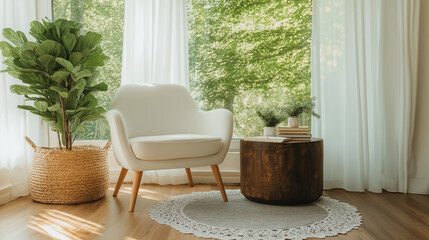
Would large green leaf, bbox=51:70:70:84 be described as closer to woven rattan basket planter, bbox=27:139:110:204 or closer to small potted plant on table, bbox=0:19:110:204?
small potted plant on table, bbox=0:19:110:204

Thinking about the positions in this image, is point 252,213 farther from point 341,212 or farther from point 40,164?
point 40,164

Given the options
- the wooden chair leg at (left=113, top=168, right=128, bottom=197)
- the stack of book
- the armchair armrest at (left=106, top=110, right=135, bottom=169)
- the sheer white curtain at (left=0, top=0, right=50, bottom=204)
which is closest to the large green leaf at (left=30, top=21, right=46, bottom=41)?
the sheer white curtain at (left=0, top=0, right=50, bottom=204)

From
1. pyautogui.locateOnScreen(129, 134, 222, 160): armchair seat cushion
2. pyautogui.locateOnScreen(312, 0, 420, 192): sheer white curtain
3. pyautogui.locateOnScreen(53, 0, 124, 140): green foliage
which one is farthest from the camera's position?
pyautogui.locateOnScreen(53, 0, 124, 140): green foliage

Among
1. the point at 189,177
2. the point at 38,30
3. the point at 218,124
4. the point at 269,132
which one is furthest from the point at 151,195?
the point at 38,30

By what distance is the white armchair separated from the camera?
2117 millimetres

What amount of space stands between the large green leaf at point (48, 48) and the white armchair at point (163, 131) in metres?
0.48

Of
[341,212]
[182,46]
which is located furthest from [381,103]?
[182,46]

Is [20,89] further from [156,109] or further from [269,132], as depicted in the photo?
[269,132]

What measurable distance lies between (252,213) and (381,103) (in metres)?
1.35

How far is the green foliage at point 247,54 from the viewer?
3.03m

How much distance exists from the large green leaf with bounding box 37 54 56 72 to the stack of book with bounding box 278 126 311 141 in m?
1.50

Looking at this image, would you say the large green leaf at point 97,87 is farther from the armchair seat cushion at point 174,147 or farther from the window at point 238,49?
the window at point 238,49

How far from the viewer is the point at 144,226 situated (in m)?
1.85

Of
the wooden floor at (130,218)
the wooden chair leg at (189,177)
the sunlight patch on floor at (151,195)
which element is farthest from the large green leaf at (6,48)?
the wooden chair leg at (189,177)
